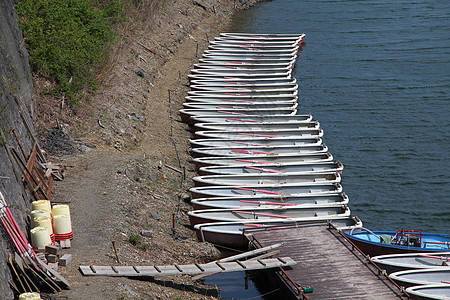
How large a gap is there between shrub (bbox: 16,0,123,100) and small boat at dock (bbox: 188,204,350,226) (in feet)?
26.9

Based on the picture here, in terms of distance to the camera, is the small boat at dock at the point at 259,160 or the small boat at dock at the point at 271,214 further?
the small boat at dock at the point at 259,160

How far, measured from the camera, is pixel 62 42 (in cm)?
2491

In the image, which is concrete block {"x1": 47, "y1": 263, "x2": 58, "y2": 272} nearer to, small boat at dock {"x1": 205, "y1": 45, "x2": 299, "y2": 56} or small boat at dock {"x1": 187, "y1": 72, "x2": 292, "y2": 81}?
small boat at dock {"x1": 187, "y1": 72, "x2": 292, "y2": 81}

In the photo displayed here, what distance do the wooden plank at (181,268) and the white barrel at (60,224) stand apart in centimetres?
149

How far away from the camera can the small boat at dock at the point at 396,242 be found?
1902 cm

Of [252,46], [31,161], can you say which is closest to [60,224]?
[31,161]

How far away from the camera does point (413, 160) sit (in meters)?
28.3

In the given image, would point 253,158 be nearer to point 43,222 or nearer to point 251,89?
point 251,89

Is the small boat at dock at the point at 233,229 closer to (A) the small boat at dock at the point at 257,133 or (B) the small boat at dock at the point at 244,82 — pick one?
(A) the small boat at dock at the point at 257,133

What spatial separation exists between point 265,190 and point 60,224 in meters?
9.52

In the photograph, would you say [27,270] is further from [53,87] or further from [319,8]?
[319,8]

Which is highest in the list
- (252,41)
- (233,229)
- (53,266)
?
(252,41)

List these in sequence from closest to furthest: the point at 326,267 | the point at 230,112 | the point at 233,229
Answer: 1. the point at 326,267
2. the point at 233,229
3. the point at 230,112

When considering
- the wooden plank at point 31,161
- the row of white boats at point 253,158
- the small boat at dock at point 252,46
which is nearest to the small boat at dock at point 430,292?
the row of white boats at point 253,158
